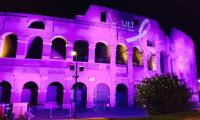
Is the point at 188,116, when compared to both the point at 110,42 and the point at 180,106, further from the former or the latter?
the point at 110,42

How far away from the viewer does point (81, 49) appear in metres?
33.5

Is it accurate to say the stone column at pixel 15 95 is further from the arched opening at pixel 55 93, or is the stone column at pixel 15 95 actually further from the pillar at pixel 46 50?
the pillar at pixel 46 50

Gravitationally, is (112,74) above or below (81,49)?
below

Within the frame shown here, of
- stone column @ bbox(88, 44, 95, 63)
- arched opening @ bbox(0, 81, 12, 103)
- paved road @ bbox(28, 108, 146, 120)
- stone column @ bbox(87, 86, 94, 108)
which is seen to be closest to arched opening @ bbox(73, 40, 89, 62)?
stone column @ bbox(88, 44, 95, 63)

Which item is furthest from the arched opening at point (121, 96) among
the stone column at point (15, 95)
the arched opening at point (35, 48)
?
the stone column at point (15, 95)

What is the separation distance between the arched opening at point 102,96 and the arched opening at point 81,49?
4593 mm

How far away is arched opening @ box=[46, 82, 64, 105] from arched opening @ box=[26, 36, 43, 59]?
4.46 meters

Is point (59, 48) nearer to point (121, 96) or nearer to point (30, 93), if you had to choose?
point (30, 93)

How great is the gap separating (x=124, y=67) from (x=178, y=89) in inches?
738

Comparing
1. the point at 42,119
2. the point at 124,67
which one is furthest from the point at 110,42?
the point at 42,119

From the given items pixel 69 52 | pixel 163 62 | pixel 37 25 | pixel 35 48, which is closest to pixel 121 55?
pixel 69 52

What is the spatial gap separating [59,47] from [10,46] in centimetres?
669

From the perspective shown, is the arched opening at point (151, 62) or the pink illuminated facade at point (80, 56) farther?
the arched opening at point (151, 62)

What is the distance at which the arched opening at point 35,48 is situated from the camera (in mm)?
31141
